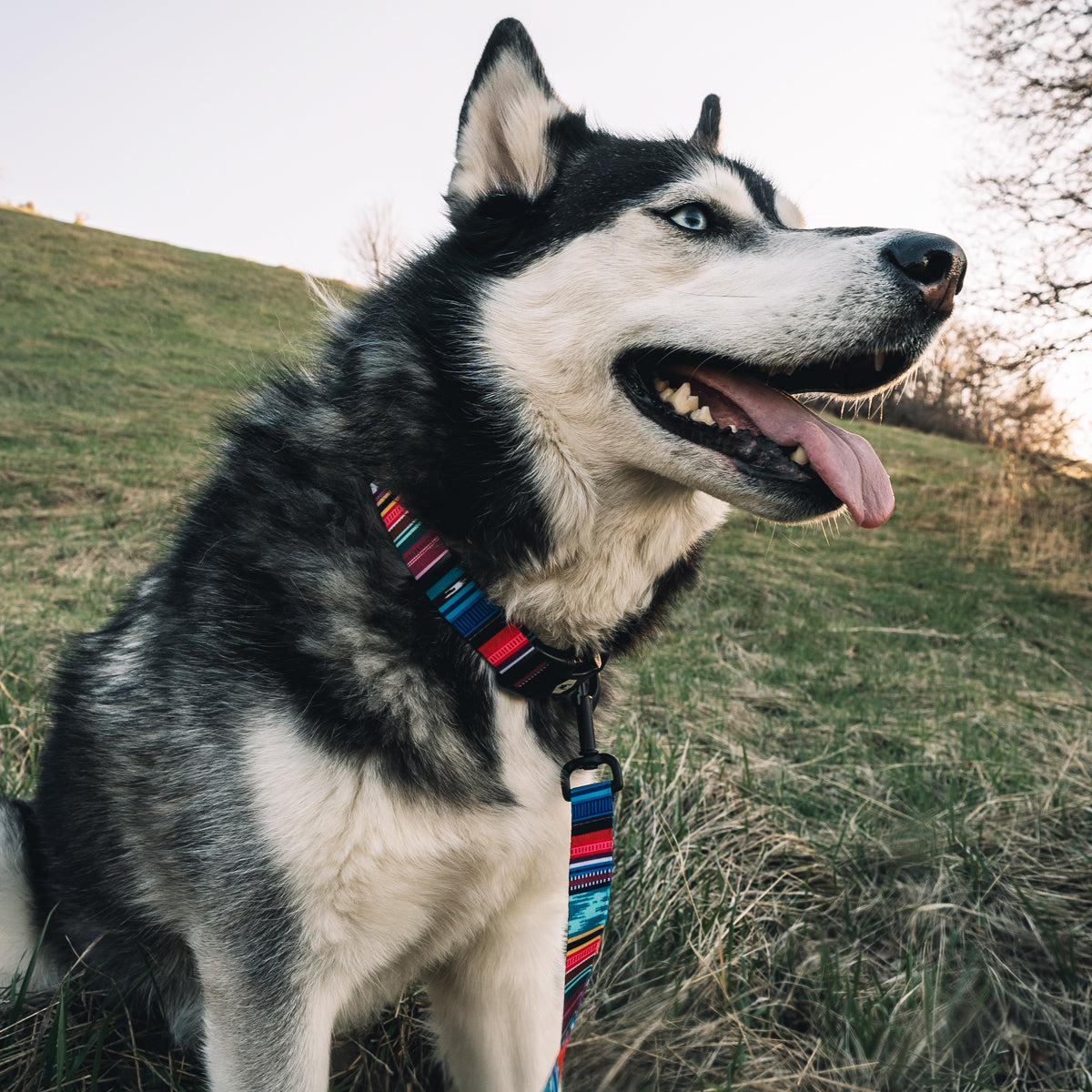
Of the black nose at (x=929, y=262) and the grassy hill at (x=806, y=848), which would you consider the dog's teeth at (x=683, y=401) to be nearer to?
the black nose at (x=929, y=262)

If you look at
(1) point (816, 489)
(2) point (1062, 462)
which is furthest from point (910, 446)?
(1) point (816, 489)

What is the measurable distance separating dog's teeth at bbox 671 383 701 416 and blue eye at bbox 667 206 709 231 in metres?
0.44

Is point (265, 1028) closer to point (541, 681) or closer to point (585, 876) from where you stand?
point (585, 876)

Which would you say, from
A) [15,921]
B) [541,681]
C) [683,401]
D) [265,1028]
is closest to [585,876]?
[541,681]

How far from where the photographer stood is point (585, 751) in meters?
1.65

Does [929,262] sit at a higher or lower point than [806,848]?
higher

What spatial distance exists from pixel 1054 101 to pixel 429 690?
11888 mm

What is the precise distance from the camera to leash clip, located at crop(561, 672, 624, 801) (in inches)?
63.8

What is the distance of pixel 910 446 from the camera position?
767 inches

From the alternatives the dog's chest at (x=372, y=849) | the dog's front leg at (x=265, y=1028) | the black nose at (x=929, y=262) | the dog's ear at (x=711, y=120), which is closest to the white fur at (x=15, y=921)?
the dog's front leg at (x=265, y=1028)

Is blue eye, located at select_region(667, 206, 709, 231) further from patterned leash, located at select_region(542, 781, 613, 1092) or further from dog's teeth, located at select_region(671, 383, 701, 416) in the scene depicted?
patterned leash, located at select_region(542, 781, 613, 1092)

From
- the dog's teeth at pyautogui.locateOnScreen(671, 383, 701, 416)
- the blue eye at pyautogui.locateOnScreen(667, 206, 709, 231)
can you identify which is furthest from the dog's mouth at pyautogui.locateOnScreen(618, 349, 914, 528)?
the blue eye at pyautogui.locateOnScreen(667, 206, 709, 231)

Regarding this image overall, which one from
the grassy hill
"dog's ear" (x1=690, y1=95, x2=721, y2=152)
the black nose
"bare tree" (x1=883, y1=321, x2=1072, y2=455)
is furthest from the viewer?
"bare tree" (x1=883, y1=321, x2=1072, y2=455)

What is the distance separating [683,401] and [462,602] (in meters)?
0.67
